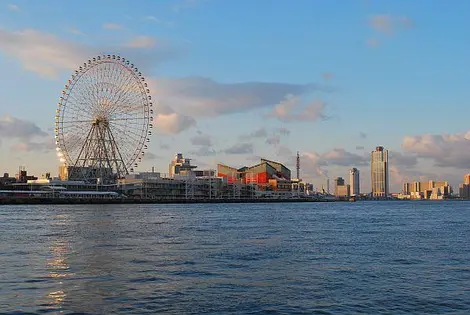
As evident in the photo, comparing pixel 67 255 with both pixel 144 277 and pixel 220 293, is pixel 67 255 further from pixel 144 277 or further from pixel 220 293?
pixel 220 293

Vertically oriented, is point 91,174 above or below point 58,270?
above

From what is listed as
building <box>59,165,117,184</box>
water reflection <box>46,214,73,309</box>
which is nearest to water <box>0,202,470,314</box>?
water reflection <box>46,214,73,309</box>

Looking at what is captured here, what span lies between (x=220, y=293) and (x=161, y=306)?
2.95m

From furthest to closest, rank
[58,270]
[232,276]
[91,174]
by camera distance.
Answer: [91,174] → [58,270] → [232,276]

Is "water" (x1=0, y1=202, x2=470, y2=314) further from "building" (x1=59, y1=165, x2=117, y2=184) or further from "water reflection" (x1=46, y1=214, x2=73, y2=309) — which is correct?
"building" (x1=59, y1=165, x2=117, y2=184)

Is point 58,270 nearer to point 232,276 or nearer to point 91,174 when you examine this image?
point 232,276

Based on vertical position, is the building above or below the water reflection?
above

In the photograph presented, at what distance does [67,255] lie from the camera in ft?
105

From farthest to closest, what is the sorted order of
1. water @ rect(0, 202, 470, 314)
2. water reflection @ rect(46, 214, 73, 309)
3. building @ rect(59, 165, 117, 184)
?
building @ rect(59, 165, 117, 184) → water reflection @ rect(46, 214, 73, 309) → water @ rect(0, 202, 470, 314)

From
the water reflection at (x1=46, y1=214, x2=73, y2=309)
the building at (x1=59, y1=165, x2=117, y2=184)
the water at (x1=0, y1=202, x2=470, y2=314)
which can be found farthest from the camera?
the building at (x1=59, y1=165, x2=117, y2=184)

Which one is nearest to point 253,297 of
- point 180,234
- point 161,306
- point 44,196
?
point 161,306

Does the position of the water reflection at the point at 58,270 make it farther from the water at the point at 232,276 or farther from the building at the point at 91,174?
the building at the point at 91,174

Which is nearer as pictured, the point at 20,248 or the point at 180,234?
the point at 20,248

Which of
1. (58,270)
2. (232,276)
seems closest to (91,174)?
(58,270)
